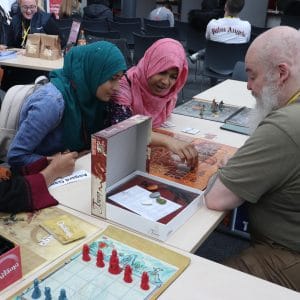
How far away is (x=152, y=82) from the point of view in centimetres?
211

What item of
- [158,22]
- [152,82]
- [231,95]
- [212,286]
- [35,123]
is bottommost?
[212,286]

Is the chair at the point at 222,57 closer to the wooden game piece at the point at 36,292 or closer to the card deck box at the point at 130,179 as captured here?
the card deck box at the point at 130,179

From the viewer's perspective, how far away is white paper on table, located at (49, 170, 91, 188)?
1.56 meters

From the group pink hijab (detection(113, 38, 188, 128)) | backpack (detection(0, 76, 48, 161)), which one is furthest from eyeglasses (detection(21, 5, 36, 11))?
backpack (detection(0, 76, 48, 161))

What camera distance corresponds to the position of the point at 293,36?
1.49m

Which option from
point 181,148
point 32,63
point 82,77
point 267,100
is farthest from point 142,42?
point 267,100

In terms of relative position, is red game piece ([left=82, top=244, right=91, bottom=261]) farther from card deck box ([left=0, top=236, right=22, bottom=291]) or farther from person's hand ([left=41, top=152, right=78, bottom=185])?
person's hand ([left=41, top=152, right=78, bottom=185])

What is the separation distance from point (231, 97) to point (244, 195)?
1.62 metres

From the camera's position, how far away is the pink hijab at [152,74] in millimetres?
2047

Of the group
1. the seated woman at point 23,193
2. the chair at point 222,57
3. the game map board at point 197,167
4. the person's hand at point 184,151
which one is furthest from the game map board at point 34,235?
the chair at point 222,57

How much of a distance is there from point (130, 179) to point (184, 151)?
0.35m

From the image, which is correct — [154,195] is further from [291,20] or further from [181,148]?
[291,20]

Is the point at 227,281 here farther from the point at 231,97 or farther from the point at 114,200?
the point at 231,97

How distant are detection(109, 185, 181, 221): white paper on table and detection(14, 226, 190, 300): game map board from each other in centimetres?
10
